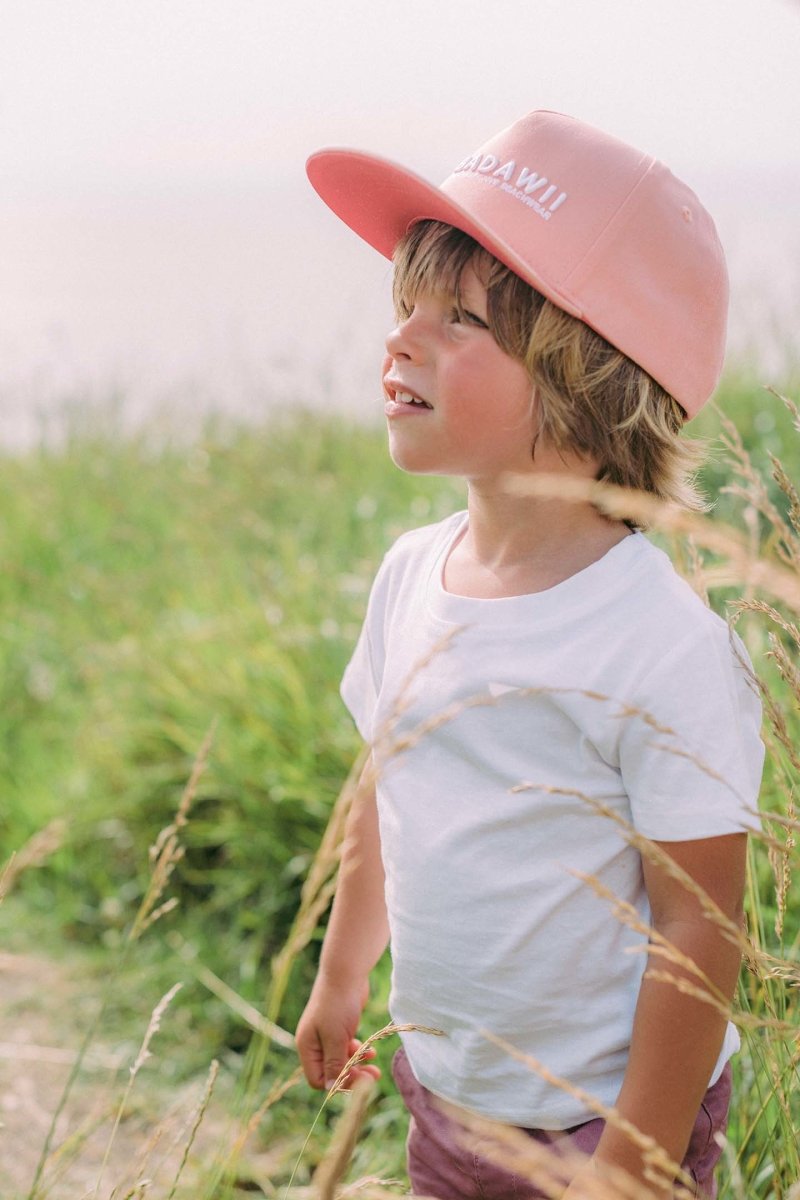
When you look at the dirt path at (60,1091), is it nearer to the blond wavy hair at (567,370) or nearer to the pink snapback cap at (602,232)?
the blond wavy hair at (567,370)

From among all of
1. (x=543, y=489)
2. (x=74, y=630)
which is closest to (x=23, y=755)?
(x=74, y=630)

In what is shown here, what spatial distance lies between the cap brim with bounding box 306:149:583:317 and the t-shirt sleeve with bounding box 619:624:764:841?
0.45 metres

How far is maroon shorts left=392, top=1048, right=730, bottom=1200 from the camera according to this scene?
157 centimetres

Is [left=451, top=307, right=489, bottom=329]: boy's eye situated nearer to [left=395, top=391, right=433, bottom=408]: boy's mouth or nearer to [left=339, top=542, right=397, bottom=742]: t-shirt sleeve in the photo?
[left=395, top=391, right=433, bottom=408]: boy's mouth

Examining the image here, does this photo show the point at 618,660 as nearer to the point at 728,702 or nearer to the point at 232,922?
the point at 728,702

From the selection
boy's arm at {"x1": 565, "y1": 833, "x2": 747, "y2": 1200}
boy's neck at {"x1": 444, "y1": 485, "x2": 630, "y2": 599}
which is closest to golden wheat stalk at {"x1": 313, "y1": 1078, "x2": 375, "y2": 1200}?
boy's arm at {"x1": 565, "y1": 833, "x2": 747, "y2": 1200}

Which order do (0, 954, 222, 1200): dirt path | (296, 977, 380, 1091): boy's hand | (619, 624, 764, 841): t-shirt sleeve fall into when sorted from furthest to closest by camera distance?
(0, 954, 222, 1200): dirt path
(296, 977, 380, 1091): boy's hand
(619, 624, 764, 841): t-shirt sleeve

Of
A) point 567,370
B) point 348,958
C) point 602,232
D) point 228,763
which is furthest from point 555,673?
point 228,763

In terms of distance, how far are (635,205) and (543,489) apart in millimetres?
595

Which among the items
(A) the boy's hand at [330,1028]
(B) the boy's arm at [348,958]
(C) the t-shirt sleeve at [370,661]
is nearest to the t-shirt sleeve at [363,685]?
(C) the t-shirt sleeve at [370,661]

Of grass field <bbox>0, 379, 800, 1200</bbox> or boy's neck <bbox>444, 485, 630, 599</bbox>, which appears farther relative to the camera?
grass field <bbox>0, 379, 800, 1200</bbox>

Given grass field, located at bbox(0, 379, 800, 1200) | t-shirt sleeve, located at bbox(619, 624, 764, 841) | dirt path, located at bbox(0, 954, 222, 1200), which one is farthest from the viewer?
dirt path, located at bbox(0, 954, 222, 1200)

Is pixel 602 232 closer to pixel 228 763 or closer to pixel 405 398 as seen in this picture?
pixel 405 398

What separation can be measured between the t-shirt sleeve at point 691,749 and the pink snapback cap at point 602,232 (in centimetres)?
39
